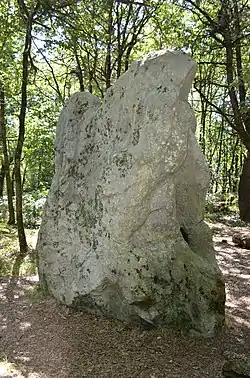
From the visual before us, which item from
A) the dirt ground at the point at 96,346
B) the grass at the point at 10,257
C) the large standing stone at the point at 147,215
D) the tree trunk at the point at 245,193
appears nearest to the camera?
the dirt ground at the point at 96,346

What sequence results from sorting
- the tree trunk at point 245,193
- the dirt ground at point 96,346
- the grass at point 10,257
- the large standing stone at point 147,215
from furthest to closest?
the tree trunk at point 245,193
the grass at point 10,257
the large standing stone at point 147,215
the dirt ground at point 96,346

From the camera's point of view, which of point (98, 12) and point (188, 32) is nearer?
point (98, 12)

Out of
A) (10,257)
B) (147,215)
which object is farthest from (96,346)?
(10,257)

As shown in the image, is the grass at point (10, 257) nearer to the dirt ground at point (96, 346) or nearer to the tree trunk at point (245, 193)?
the dirt ground at point (96, 346)

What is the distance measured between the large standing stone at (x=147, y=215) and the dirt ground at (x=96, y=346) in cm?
21

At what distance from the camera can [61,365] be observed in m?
4.02

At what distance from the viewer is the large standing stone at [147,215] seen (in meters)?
4.59

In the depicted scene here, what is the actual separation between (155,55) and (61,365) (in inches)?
144

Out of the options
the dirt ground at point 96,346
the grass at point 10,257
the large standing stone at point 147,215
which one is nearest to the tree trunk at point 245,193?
the grass at point 10,257

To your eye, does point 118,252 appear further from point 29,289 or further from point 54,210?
point 29,289

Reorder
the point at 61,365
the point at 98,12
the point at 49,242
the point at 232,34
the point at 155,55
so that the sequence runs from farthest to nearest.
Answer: the point at 232,34 → the point at 98,12 → the point at 49,242 → the point at 155,55 → the point at 61,365

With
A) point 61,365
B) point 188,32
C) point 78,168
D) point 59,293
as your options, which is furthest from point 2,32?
point 61,365

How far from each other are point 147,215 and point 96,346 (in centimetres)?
158

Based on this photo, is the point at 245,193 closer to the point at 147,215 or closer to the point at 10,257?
the point at 10,257
